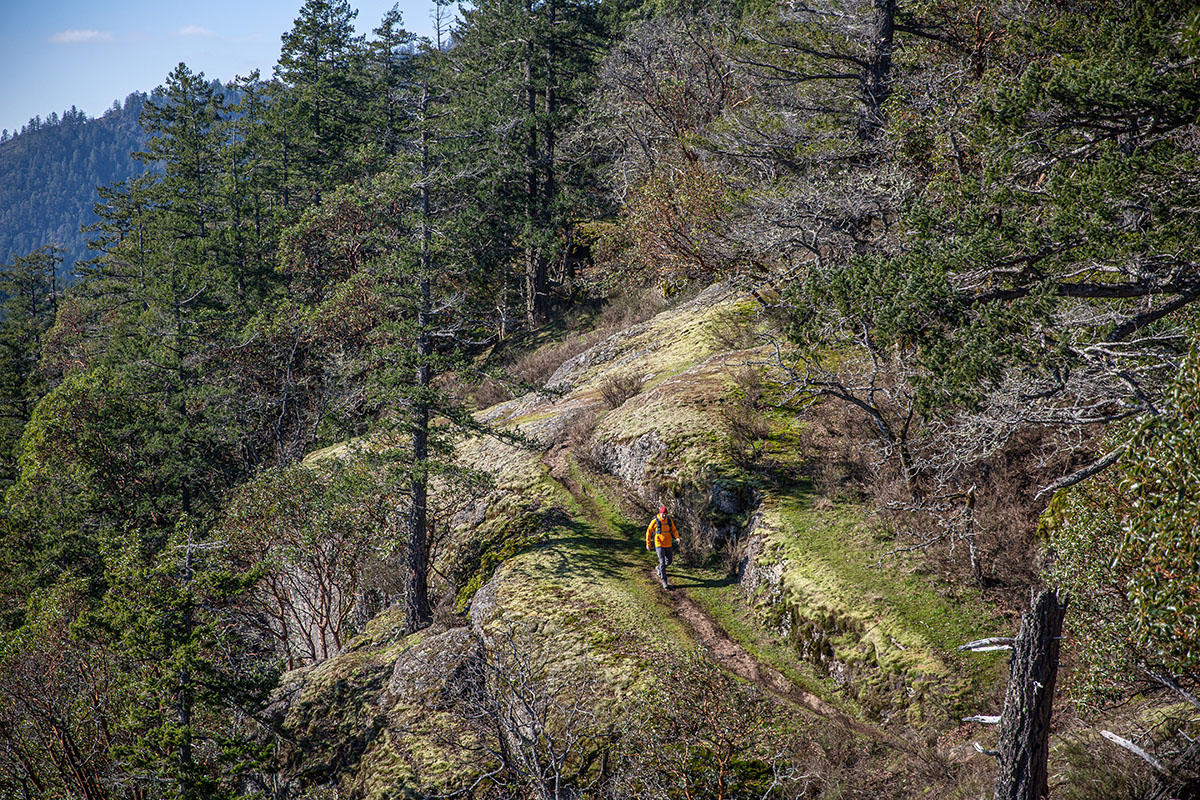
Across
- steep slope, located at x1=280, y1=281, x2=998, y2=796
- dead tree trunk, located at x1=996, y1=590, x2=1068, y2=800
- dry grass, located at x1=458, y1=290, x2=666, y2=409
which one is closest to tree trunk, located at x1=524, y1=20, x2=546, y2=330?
dry grass, located at x1=458, y1=290, x2=666, y2=409

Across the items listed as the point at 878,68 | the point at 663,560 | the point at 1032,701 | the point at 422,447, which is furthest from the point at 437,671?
the point at 878,68

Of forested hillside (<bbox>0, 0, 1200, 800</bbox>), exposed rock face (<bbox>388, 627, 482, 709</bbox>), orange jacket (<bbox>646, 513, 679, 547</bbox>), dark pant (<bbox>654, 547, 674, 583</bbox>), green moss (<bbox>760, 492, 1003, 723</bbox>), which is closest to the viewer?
forested hillside (<bbox>0, 0, 1200, 800</bbox>)

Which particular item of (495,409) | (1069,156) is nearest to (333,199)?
(495,409)

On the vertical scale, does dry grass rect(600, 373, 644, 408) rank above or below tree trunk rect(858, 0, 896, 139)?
below

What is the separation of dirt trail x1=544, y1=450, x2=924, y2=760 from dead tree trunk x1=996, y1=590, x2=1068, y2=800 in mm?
2449

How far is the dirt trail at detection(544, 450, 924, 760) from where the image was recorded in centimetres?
1063

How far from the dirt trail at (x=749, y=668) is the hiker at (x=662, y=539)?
1.54 feet

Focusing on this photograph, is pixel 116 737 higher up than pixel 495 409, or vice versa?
pixel 495 409

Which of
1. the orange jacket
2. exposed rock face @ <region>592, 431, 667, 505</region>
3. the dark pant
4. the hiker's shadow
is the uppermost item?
exposed rock face @ <region>592, 431, 667, 505</region>

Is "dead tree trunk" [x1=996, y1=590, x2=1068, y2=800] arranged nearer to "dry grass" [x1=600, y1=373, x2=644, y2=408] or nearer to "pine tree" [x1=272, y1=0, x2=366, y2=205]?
"dry grass" [x1=600, y1=373, x2=644, y2=408]

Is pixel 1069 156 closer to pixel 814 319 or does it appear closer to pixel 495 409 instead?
pixel 814 319

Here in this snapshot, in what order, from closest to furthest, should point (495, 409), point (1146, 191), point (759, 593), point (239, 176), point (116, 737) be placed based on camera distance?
point (1146, 191) < point (759, 593) < point (116, 737) < point (495, 409) < point (239, 176)

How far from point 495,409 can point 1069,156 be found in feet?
66.5

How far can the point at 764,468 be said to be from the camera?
1590 cm
